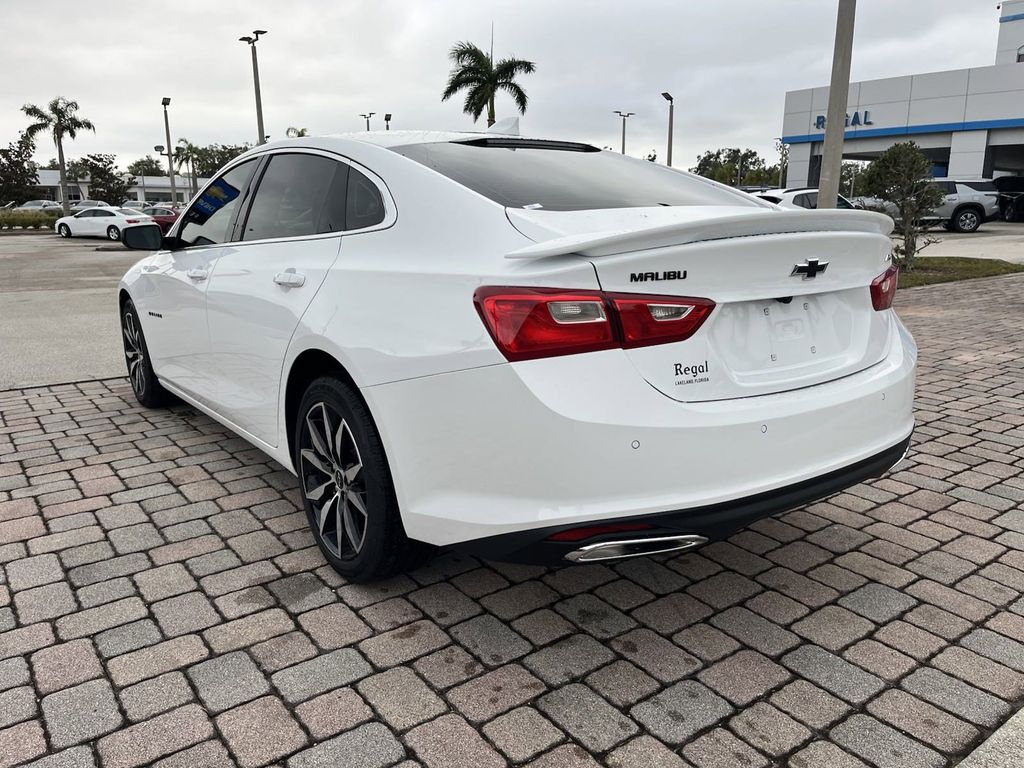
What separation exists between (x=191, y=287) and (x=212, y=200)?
0.54 meters

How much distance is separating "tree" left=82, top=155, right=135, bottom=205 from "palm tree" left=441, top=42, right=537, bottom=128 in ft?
176

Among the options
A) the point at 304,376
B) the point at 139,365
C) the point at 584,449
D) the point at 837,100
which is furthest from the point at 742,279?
the point at 837,100

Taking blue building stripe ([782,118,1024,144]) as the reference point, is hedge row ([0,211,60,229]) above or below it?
below

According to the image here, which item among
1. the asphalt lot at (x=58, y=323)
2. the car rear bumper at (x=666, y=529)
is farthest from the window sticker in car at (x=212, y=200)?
the asphalt lot at (x=58, y=323)

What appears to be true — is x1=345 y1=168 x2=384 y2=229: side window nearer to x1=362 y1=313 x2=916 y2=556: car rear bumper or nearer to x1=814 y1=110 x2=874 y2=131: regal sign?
x1=362 y1=313 x2=916 y2=556: car rear bumper

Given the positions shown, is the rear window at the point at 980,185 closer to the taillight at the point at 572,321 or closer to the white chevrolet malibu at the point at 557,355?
the white chevrolet malibu at the point at 557,355

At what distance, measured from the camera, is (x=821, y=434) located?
2.56 meters

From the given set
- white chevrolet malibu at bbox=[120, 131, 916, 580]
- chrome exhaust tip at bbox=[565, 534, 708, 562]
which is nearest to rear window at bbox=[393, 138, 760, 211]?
white chevrolet malibu at bbox=[120, 131, 916, 580]

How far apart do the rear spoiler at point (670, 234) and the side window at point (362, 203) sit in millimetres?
842

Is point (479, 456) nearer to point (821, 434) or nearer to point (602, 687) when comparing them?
point (602, 687)

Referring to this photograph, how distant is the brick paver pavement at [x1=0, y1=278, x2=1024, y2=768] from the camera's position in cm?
222

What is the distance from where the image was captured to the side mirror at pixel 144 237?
4531 mm

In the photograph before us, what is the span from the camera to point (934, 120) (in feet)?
128

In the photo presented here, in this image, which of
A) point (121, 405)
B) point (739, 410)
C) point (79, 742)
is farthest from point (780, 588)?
point (121, 405)
